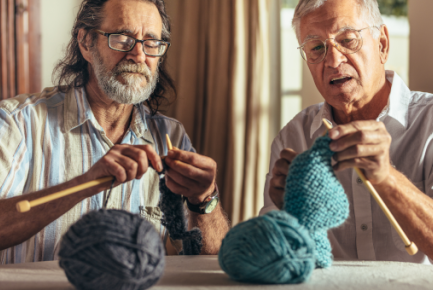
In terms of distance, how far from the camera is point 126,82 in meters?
1.46

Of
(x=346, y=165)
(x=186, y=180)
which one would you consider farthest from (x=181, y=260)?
(x=346, y=165)

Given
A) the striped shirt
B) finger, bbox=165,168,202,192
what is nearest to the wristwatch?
finger, bbox=165,168,202,192

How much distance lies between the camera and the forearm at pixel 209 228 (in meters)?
1.35

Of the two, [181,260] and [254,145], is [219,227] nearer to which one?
[181,260]

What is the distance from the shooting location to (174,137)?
63.2 inches

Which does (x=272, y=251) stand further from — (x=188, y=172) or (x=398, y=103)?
(x=398, y=103)

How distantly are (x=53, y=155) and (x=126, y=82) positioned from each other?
0.36 m

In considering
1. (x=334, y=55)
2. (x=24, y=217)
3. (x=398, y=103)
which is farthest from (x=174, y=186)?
(x=398, y=103)

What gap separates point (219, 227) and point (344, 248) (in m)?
0.42

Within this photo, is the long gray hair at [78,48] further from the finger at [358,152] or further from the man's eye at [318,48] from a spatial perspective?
the finger at [358,152]

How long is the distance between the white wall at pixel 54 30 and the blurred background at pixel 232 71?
0.04 meters

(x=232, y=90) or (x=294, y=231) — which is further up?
(x=232, y=90)

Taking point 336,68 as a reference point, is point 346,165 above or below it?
below

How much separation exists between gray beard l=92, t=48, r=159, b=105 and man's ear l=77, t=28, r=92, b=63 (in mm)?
108
